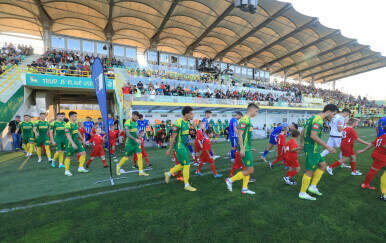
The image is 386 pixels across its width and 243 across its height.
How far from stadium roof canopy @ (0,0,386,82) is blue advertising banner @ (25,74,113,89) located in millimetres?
16521

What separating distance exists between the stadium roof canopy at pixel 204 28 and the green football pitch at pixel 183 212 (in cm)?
2632

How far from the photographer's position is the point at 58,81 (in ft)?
41.7

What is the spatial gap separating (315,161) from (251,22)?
104ft

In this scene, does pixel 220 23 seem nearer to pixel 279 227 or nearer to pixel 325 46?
pixel 325 46

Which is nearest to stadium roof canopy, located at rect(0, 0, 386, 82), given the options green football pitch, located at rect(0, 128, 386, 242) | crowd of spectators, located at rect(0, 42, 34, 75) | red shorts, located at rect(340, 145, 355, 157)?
crowd of spectators, located at rect(0, 42, 34, 75)

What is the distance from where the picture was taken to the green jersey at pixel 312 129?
3.45m

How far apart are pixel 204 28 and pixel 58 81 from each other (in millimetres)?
25697

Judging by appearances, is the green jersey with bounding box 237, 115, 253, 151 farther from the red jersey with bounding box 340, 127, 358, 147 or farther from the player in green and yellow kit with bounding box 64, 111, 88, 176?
the player in green and yellow kit with bounding box 64, 111, 88, 176

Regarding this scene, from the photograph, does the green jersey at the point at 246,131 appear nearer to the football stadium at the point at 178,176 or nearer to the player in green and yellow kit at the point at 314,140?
the football stadium at the point at 178,176

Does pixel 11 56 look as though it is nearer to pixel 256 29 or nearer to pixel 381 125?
pixel 381 125

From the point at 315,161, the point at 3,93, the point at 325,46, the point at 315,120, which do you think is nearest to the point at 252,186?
the point at 315,161

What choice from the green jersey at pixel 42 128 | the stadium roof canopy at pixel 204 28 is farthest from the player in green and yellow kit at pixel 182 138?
the stadium roof canopy at pixel 204 28

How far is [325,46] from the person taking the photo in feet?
118

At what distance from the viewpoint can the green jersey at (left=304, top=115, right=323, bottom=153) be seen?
3449mm
